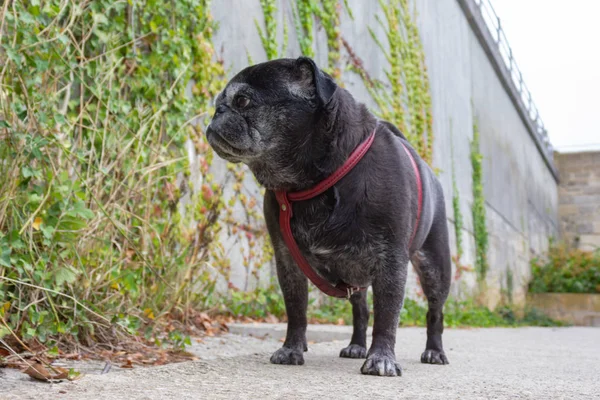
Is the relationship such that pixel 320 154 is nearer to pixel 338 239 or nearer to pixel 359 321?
pixel 338 239

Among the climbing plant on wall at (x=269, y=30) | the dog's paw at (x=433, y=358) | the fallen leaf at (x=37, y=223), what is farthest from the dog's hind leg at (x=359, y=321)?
the climbing plant on wall at (x=269, y=30)

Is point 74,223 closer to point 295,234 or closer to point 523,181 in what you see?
point 295,234

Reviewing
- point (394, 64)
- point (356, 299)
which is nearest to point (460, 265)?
point (394, 64)

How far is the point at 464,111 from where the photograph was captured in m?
11.1

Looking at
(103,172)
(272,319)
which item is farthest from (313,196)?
(272,319)

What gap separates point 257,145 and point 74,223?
868mm

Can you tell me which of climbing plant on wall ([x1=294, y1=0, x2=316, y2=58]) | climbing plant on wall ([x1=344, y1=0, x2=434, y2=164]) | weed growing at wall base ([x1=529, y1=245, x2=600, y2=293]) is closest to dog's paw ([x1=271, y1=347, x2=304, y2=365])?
climbing plant on wall ([x1=294, y1=0, x2=316, y2=58])

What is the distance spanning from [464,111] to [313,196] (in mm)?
9003

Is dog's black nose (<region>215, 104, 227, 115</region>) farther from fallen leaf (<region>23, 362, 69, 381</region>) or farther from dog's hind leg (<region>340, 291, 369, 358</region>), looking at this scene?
dog's hind leg (<region>340, 291, 369, 358</region>)

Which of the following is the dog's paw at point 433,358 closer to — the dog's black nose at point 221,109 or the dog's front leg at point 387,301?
the dog's front leg at point 387,301

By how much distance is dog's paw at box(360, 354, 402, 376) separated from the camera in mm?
2521

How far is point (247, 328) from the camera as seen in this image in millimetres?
4293

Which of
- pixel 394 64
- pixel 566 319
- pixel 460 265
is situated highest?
pixel 394 64

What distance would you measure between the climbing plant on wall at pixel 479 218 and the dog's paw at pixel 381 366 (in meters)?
8.69
